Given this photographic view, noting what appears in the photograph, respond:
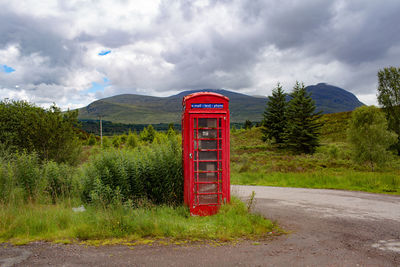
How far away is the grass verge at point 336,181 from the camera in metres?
13.5

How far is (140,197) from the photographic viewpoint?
Result: 873 cm

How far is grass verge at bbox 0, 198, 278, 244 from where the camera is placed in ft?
19.8

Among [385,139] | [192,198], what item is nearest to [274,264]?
[192,198]

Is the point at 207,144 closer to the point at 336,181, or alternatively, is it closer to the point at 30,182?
the point at 30,182

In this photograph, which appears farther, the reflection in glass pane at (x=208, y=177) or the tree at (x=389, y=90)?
the tree at (x=389, y=90)

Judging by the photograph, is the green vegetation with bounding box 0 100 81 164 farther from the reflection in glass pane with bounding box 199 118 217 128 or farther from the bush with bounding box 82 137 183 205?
the reflection in glass pane with bounding box 199 118 217 128

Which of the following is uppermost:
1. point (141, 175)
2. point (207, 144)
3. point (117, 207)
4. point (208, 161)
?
point (207, 144)

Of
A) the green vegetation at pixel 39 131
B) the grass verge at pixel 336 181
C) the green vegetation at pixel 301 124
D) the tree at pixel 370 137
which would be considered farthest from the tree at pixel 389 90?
the green vegetation at pixel 39 131

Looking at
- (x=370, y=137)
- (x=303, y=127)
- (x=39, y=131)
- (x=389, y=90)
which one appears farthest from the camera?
(x=389, y=90)

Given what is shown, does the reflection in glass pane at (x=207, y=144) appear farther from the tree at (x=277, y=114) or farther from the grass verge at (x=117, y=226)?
the tree at (x=277, y=114)

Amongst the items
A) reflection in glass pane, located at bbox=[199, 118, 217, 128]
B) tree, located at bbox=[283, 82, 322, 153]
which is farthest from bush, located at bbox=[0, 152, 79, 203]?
tree, located at bbox=[283, 82, 322, 153]

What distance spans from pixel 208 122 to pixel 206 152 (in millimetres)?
816

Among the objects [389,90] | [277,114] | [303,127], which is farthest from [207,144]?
[389,90]

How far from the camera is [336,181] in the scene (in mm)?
15414
